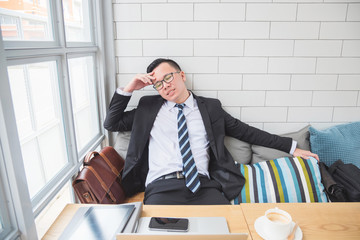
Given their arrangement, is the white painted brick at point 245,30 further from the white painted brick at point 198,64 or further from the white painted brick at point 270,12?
the white painted brick at point 198,64

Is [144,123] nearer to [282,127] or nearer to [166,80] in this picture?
[166,80]

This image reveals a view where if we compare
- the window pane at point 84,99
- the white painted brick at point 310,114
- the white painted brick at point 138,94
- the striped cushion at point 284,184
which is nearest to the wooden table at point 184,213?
the striped cushion at point 284,184

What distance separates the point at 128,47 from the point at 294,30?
4.13 ft

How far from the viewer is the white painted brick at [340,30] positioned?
2.02m

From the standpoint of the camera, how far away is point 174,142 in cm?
179

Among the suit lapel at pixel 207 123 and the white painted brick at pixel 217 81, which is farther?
the white painted brick at pixel 217 81

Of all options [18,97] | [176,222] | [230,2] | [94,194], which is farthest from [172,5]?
[176,222]

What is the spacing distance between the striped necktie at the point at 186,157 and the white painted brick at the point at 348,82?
51.4 inches

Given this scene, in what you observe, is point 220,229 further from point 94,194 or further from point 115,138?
point 115,138

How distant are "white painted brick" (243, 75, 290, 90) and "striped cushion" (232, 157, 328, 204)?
64 centimetres

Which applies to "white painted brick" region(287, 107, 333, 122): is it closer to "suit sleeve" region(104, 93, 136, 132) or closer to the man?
the man

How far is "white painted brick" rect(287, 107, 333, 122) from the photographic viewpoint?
2184 mm

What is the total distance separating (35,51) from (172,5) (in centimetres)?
110

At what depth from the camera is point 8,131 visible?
97 centimetres
